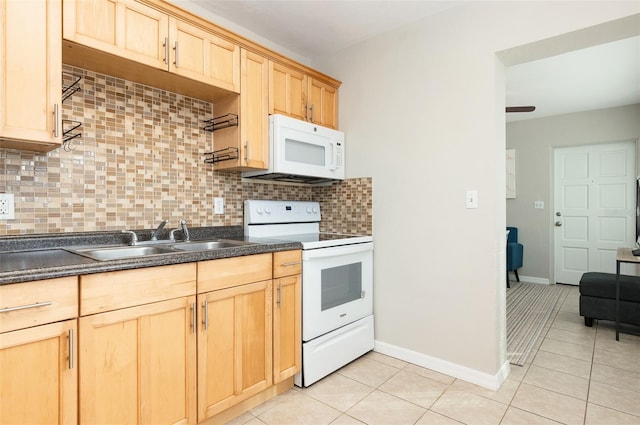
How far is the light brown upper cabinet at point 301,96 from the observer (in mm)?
2381

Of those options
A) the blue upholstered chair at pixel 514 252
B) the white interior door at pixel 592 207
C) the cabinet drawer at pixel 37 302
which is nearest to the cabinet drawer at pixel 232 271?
the cabinet drawer at pixel 37 302

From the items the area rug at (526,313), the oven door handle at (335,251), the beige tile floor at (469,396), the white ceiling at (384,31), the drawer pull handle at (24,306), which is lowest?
the beige tile floor at (469,396)

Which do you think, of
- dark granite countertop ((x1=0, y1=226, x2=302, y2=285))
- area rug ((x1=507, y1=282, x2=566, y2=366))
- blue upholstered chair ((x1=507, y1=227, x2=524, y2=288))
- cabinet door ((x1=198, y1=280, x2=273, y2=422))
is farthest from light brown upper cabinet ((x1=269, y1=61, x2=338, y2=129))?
Answer: blue upholstered chair ((x1=507, y1=227, x2=524, y2=288))

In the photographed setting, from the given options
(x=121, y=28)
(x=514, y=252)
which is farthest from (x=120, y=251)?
(x=514, y=252)

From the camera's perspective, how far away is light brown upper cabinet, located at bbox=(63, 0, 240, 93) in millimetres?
1563

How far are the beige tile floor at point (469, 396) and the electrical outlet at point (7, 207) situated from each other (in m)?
1.47

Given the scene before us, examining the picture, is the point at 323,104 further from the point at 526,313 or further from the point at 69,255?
the point at 526,313

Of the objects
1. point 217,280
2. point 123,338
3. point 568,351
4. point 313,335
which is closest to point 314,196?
point 313,335

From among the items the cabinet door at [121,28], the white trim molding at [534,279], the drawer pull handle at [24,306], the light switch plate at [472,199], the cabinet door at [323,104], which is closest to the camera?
the drawer pull handle at [24,306]

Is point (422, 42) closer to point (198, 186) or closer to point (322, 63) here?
point (322, 63)

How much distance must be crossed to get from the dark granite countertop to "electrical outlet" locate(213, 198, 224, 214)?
0.68ft

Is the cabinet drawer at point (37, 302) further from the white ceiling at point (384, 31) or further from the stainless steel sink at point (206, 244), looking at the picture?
the white ceiling at point (384, 31)

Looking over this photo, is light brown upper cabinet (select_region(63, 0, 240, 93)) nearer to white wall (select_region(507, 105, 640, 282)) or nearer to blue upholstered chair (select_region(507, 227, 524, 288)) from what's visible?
blue upholstered chair (select_region(507, 227, 524, 288))

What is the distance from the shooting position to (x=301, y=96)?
256 cm
